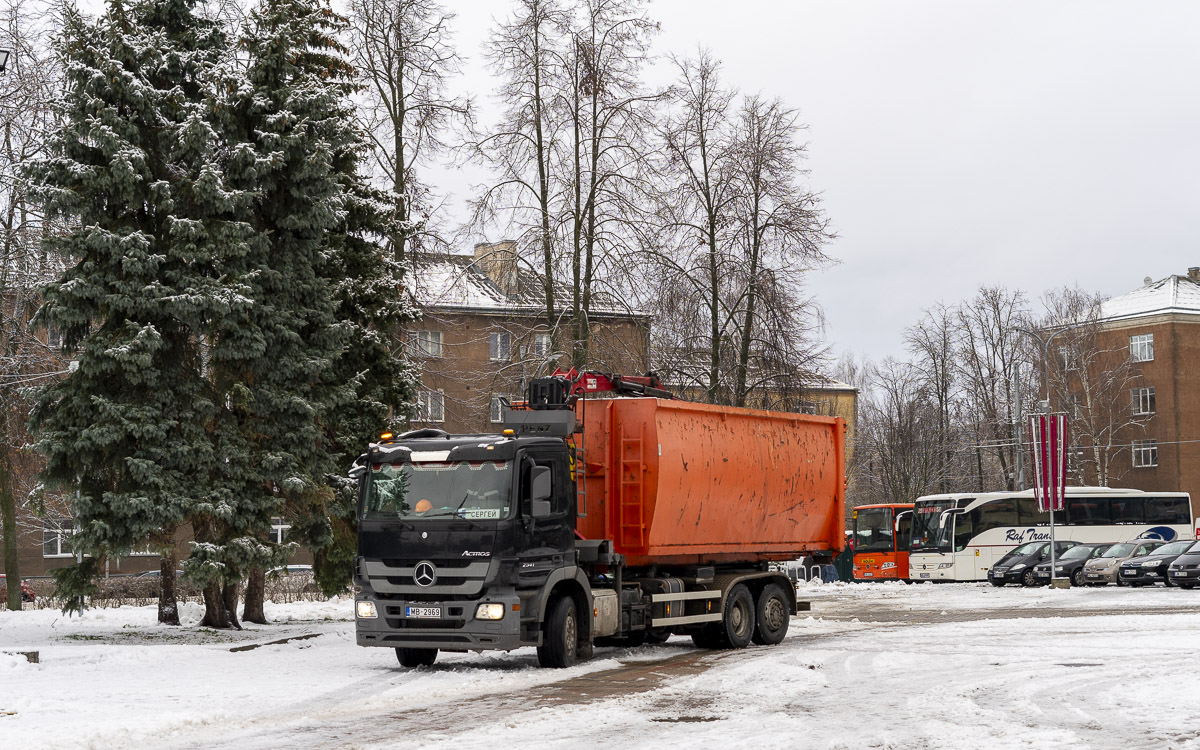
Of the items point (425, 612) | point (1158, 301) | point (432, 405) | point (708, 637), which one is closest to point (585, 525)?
point (425, 612)

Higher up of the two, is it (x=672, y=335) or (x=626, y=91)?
(x=626, y=91)

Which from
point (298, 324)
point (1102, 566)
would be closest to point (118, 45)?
point (298, 324)

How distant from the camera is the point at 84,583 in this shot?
20.1m

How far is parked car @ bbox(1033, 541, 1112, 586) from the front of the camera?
43.3 meters

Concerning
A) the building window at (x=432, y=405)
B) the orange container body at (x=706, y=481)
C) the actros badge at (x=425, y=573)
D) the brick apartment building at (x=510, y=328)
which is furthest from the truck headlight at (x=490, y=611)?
the brick apartment building at (x=510, y=328)

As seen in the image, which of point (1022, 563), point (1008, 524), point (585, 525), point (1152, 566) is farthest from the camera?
point (1008, 524)

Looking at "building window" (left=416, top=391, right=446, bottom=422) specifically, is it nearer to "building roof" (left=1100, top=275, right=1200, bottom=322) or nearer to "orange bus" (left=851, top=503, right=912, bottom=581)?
"orange bus" (left=851, top=503, right=912, bottom=581)

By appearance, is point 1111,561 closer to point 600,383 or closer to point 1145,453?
point 600,383

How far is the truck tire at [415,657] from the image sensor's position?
16406 millimetres

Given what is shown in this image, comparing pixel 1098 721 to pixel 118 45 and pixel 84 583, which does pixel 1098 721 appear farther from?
pixel 118 45

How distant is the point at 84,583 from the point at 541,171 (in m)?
12.2

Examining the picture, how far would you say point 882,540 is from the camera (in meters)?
51.7

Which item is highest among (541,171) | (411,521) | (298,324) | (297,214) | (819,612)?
(541,171)

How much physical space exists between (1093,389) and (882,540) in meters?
29.3
